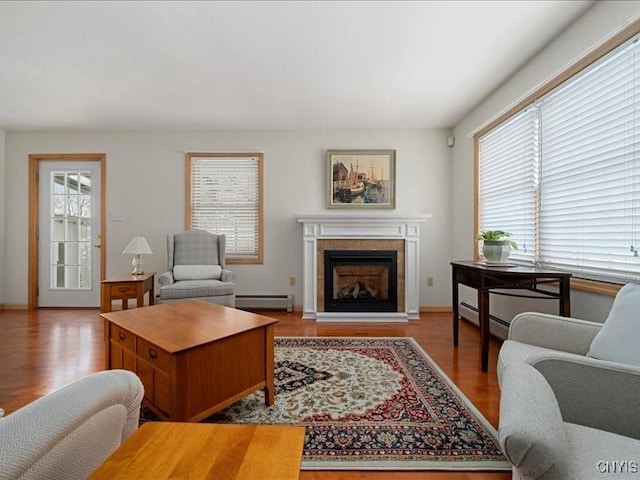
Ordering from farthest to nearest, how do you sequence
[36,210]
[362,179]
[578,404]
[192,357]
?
[36,210] → [362,179] → [192,357] → [578,404]

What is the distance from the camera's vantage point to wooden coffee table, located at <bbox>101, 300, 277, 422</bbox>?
140 centimetres

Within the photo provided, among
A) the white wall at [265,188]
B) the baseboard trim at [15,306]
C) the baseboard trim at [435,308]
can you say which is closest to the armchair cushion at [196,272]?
the white wall at [265,188]

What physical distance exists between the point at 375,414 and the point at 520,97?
2.77m

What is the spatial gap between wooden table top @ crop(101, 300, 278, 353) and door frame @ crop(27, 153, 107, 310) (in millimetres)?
2726

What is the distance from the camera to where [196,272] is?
3576 millimetres

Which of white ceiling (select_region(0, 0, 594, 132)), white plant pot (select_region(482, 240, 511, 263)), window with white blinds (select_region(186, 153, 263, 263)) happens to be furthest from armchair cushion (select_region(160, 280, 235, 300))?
white plant pot (select_region(482, 240, 511, 263))

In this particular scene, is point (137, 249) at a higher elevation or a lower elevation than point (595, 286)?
higher

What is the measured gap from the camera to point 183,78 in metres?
2.75

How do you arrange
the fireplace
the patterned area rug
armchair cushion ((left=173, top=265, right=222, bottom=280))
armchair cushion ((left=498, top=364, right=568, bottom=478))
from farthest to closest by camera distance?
1. the fireplace
2. armchair cushion ((left=173, top=265, right=222, bottom=280))
3. the patterned area rug
4. armchair cushion ((left=498, top=364, right=568, bottom=478))

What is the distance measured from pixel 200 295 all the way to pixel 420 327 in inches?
97.0

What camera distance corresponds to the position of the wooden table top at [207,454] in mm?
704

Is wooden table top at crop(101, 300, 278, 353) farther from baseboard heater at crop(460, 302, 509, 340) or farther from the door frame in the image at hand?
the door frame

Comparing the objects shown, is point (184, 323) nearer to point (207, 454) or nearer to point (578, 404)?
point (207, 454)

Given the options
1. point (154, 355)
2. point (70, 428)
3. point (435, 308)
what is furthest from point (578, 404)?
point (435, 308)
